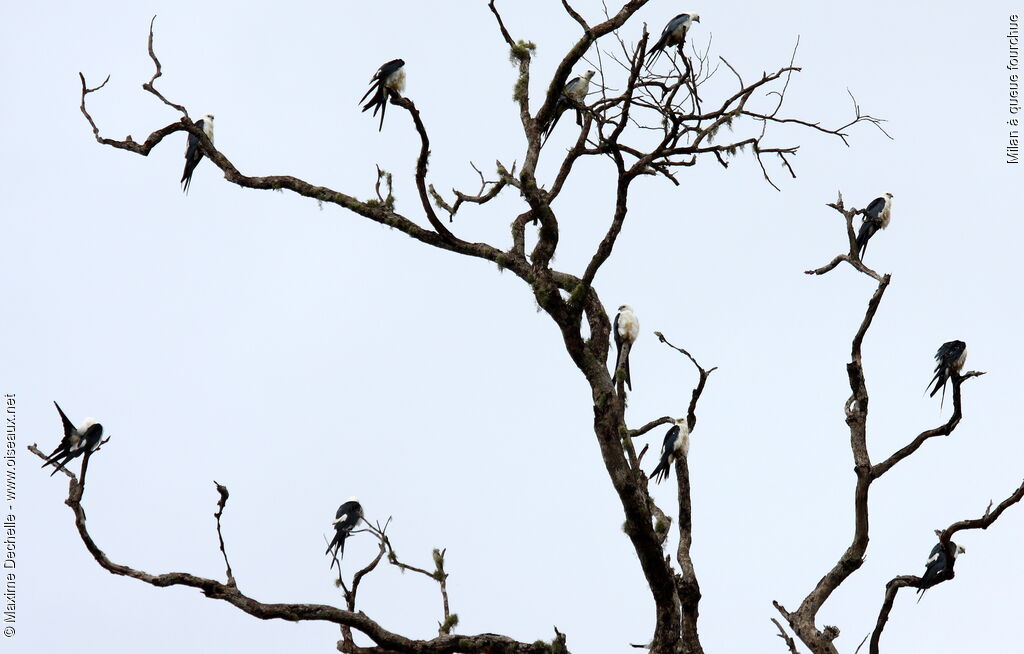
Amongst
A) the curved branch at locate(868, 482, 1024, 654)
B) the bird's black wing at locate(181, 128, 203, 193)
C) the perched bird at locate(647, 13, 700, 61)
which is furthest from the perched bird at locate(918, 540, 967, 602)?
the bird's black wing at locate(181, 128, 203, 193)

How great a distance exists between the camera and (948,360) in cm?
919

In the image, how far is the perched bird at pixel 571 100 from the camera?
7340mm

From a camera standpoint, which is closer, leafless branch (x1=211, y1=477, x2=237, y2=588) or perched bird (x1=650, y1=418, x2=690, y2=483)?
leafless branch (x1=211, y1=477, x2=237, y2=588)

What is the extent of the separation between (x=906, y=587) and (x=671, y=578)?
1.81 meters

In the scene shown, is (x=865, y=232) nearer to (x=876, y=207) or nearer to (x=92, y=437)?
(x=876, y=207)

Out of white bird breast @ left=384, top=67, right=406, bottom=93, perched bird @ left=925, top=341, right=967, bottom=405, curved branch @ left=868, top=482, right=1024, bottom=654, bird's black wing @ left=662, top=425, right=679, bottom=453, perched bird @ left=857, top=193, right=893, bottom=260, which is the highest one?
perched bird @ left=857, top=193, right=893, bottom=260

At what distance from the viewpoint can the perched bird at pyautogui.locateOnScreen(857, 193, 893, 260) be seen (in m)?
10.9

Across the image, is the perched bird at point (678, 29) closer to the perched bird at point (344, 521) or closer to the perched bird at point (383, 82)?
the perched bird at point (383, 82)

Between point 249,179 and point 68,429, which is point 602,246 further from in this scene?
point 68,429

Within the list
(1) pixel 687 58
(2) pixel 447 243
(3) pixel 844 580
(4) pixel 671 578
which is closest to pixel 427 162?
(2) pixel 447 243

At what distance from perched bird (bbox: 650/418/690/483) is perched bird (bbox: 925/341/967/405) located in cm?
203

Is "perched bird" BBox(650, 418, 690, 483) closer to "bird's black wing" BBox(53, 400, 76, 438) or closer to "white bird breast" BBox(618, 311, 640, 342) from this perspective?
"white bird breast" BBox(618, 311, 640, 342)

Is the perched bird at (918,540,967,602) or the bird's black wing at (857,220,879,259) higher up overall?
the bird's black wing at (857,220,879,259)

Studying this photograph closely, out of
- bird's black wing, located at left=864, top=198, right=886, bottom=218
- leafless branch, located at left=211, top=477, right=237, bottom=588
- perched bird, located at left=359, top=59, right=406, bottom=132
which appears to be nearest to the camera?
leafless branch, located at left=211, top=477, right=237, bottom=588
